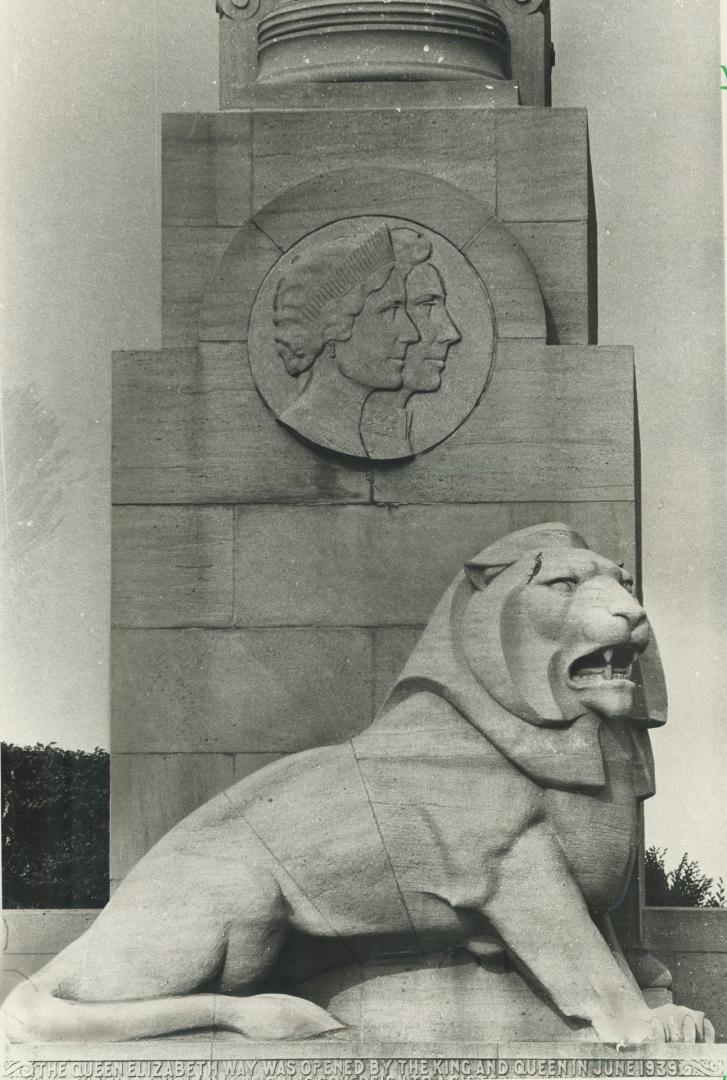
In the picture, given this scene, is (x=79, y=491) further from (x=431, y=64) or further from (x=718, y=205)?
(x=718, y=205)

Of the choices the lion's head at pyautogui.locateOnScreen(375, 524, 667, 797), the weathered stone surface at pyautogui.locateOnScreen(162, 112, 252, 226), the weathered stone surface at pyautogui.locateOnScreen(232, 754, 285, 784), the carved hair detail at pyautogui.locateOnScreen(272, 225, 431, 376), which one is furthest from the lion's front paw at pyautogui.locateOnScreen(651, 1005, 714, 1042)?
the weathered stone surface at pyautogui.locateOnScreen(162, 112, 252, 226)

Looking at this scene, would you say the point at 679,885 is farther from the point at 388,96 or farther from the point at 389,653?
the point at 388,96

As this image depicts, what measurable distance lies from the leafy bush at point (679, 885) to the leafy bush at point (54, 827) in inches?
164

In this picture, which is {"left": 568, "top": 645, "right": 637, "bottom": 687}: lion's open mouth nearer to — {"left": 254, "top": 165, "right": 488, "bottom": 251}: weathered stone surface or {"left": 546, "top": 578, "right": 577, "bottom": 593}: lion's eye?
{"left": 546, "top": 578, "right": 577, "bottom": 593}: lion's eye

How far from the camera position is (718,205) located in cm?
1861

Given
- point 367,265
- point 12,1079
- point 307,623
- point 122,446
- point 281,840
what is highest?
point 367,265

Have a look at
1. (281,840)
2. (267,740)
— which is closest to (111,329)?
(267,740)

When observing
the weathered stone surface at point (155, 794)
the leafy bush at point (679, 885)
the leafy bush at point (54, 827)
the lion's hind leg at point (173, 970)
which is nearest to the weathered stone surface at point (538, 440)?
the weathered stone surface at point (155, 794)

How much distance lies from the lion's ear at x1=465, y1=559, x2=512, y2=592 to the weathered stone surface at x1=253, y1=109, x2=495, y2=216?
246 cm

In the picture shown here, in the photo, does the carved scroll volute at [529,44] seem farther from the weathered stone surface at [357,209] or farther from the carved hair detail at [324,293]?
the carved hair detail at [324,293]

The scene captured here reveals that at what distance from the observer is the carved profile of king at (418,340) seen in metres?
15.9

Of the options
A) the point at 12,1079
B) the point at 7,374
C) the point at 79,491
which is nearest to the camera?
the point at 12,1079

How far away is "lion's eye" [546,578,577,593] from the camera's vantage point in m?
14.6

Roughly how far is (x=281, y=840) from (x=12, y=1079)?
75.6 inches
